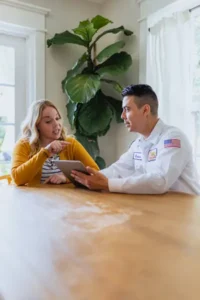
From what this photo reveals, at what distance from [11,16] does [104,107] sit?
109 cm

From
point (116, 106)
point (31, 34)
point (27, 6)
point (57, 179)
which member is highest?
point (27, 6)

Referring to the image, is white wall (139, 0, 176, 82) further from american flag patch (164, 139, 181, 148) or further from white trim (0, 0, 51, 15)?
american flag patch (164, 139, 181, 148)

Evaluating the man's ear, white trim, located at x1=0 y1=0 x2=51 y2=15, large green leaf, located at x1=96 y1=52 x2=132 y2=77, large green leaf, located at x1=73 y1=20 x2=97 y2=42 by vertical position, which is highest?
white trim, located at x1=0 y1=0 x2=51 y2=15

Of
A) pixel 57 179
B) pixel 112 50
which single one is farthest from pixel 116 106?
pixel 57 179

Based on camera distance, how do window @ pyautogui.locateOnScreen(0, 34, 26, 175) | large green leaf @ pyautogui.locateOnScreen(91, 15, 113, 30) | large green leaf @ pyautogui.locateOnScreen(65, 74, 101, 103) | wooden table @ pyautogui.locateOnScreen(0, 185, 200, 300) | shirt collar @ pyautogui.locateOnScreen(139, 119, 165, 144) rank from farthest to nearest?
window @ pyautogui.locateOnScreen(0, 34, 26, 175) → large green leaf @ pyautogui.locateOnScreen(91, 15, 113, 30) → large green leaf @ pyautogui.locateOnScreen(65, 74, 101, 103) → shirt collar @ pyautogui.locateOnScreen(139, 119, 165, 144) → wooden table @ pyautogui.locateOnScreen(0, 185, 200, 300)

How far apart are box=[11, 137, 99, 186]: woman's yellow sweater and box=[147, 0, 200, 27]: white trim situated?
1.16m

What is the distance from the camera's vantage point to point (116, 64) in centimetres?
260

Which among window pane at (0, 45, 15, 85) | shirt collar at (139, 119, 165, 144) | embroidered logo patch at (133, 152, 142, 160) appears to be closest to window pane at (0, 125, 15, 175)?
window pane at (0, 45, 15, 85)

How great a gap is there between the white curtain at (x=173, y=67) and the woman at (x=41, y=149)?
730mm

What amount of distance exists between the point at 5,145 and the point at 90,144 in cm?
77

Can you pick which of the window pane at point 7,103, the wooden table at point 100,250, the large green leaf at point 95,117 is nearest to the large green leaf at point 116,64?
the large green leaf at point 95,117

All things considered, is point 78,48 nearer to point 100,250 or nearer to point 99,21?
point 99,21

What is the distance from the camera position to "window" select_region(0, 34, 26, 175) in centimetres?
279

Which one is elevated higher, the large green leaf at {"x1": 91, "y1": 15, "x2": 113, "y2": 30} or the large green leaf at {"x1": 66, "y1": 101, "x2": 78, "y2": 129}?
the large green leaf at {"x1": 91, "y1": 15, "x2": 113, "y2": 30}
